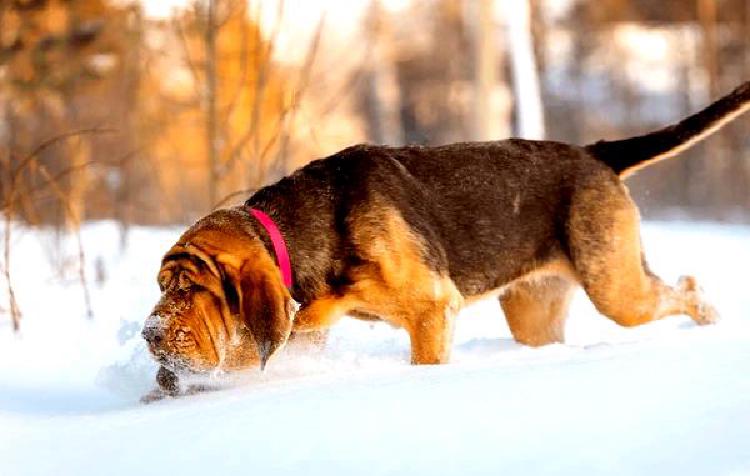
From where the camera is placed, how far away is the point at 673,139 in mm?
5637

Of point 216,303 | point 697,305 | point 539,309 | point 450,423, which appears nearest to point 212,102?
point 539,309

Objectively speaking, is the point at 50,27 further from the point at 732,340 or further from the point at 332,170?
the point at 732,340

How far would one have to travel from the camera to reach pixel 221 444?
2.85 meters

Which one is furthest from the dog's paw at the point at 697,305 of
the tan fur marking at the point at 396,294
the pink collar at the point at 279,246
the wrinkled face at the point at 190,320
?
the wrinkled face at the point at 190,320

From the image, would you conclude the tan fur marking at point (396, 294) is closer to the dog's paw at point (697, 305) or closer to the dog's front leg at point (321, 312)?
the dog's front leg at point (321, 312)

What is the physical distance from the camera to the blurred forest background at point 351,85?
1081 centimetres

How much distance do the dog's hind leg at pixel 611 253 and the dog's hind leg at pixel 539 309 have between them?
0.39 meters

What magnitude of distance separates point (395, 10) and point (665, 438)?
88.3 ft

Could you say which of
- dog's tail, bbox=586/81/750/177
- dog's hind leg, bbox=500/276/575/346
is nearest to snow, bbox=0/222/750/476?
dog's tail, bbox=586/81/750/177

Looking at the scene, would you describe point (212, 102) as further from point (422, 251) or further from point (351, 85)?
point (422, 251)

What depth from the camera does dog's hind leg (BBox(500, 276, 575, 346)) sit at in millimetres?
5961

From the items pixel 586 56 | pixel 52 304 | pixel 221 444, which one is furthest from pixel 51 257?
pixel 586 56

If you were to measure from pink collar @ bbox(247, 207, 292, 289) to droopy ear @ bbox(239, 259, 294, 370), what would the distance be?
0.60 feet

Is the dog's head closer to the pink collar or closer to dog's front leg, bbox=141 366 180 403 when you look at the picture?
the pink collar
